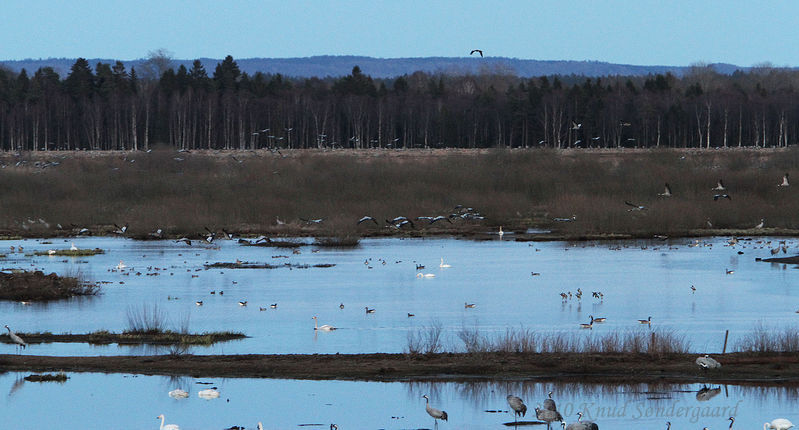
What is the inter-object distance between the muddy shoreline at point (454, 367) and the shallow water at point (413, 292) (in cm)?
219

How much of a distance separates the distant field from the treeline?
104 feet

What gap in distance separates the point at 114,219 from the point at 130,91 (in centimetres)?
5678

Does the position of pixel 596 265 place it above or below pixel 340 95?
below

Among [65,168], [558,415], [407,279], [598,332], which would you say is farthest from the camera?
[65,168]

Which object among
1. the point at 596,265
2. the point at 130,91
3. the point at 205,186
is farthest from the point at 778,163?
the point at 130,91

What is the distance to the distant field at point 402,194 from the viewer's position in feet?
218

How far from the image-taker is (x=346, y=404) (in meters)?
19.8

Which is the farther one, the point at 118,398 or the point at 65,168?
the point at 65,168

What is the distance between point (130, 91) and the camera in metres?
126

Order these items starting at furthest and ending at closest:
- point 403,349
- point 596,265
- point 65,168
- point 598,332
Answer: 1. point 65,168
2. point 596,265
3. point 598,332
4. point 403,349

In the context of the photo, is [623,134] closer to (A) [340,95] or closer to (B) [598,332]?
(A) [340,95]

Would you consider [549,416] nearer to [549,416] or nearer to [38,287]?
[549,416]

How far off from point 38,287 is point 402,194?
40.8 m

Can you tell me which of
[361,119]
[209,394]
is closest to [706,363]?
[209,394]
